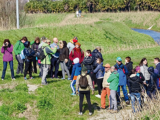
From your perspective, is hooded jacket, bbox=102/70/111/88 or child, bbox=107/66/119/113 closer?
child, bbox=107/66/119/113

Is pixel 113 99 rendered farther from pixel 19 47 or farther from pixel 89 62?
pixel 19 47

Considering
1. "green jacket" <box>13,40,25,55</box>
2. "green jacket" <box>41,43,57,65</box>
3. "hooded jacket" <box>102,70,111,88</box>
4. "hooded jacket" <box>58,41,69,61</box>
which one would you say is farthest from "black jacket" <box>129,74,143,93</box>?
"green jacket" <box>13,40,25,55</box>

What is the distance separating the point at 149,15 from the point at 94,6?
1112 inches

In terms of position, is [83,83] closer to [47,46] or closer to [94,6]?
[47,46]

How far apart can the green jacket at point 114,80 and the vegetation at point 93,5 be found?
243ft

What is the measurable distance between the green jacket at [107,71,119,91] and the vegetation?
243 feet

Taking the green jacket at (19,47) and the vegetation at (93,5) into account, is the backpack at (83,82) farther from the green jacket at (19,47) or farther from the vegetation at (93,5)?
the vegetation at (93,5)

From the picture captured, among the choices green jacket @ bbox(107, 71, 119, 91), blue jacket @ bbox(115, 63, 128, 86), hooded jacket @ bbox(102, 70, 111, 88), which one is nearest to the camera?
green jacket @ bbox(107, 71, 119, 91)

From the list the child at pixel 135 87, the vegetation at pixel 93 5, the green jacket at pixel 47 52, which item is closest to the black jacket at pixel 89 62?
the green jacket at pixel 47 52

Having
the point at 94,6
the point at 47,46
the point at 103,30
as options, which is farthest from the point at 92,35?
the point at 94,6

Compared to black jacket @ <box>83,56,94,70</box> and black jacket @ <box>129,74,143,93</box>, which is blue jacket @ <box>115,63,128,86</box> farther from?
black jacket @ <box>83,56,94,70</box>

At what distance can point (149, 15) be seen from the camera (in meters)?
66.1

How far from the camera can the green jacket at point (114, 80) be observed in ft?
34.4

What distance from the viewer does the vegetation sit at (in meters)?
84.5
